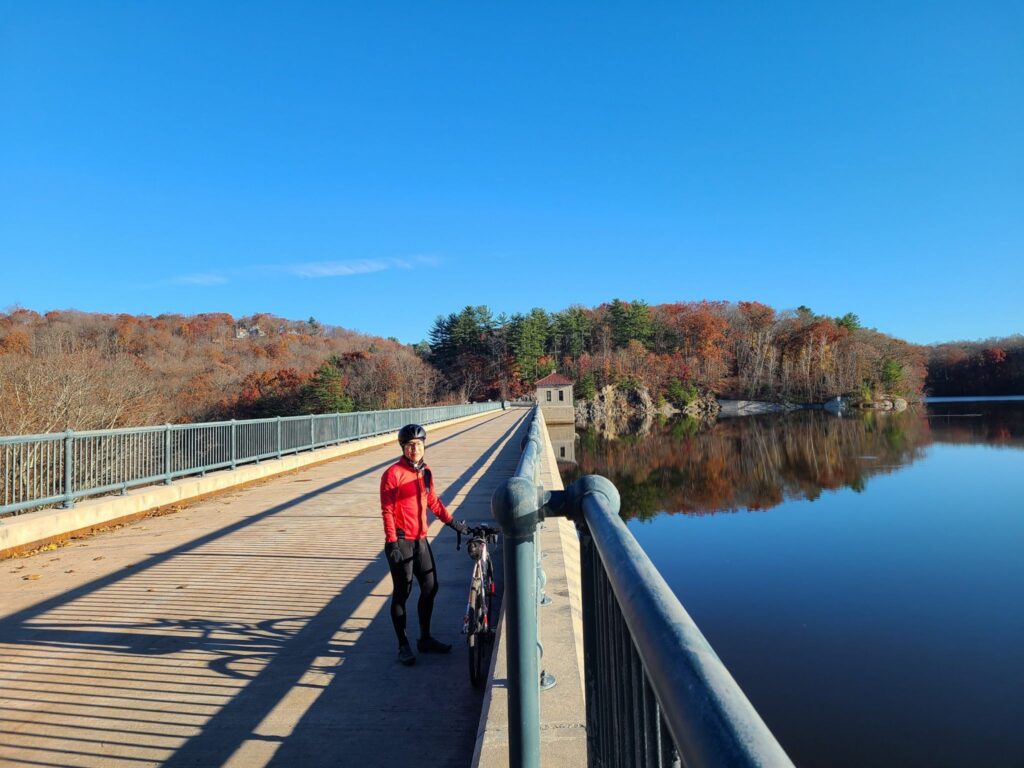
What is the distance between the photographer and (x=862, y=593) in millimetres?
13203

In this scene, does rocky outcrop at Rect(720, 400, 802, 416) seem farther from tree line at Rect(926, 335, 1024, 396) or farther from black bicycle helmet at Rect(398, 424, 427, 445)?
black bicycle helmet at Rect(398, 424, 427, 445)

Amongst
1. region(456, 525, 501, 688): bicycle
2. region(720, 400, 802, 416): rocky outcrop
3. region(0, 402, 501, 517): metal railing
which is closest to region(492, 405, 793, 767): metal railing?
region(456, 525, 501, 688): bicycle

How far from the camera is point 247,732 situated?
3.44m

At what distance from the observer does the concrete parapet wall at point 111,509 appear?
758 centimetres

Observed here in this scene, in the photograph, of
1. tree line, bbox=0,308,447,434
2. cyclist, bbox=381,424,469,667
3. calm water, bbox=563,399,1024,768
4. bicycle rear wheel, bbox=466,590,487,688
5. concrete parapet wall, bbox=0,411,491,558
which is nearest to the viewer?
bicycle rear wheel, bbox=466,590,487,688

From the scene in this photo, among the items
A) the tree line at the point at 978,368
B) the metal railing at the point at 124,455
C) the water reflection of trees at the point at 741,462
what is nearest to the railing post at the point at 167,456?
the metal railing at the point at 124,455

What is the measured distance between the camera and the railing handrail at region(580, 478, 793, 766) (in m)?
0.58

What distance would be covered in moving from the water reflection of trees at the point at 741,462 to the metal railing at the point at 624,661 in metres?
22.1

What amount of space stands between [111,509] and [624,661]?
401 inches

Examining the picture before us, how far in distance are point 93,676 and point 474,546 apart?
2.72 meters

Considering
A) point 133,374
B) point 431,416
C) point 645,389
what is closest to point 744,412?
point 645,389

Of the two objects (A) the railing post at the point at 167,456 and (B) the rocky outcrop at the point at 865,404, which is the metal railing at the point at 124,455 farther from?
(B) the rocky outcrop at the point at 865,404

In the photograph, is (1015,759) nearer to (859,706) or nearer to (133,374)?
(859,706)

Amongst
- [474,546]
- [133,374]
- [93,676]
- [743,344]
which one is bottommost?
[93,676]
